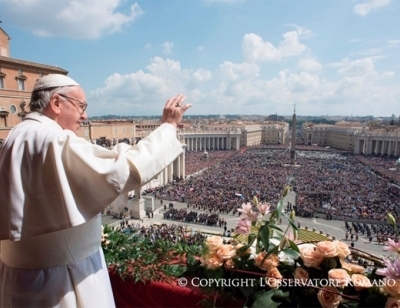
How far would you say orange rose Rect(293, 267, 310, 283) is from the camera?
199 cm

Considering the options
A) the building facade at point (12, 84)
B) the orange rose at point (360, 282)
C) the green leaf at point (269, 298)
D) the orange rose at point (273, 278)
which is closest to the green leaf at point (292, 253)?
the orange rose at point (273, 278)

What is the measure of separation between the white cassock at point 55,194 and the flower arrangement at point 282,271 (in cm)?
98

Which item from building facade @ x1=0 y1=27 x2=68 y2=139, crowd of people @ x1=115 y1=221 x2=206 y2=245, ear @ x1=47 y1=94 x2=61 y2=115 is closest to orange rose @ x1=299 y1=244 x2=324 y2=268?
crowd of people @ x1=115 y1=221 x2=206 y2=245

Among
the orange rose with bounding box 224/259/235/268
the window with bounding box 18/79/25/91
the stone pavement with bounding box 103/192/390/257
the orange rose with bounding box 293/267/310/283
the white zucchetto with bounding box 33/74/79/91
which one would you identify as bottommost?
the stone pavement with bounding box 103/192/390/257

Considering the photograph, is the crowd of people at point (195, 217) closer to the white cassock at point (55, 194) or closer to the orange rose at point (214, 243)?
the orange rose at point (214, 243)

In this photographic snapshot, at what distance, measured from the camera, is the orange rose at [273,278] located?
6.61 feet

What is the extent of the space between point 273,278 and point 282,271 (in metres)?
0.21

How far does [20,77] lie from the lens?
14.6m

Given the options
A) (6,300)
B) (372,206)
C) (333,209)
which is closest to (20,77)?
(6,300)

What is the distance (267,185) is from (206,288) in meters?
30.0

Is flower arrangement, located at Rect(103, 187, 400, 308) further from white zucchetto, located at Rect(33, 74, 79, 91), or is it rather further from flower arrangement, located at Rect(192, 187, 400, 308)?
white zucchetto, located at Rect(33, 74, 79, 91)

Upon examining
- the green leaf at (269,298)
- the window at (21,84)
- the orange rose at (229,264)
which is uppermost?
the window at (21,84)

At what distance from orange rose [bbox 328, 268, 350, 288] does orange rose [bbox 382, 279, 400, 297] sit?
21 centimetres

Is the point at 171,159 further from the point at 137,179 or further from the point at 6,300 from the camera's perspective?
the point at 6,300
